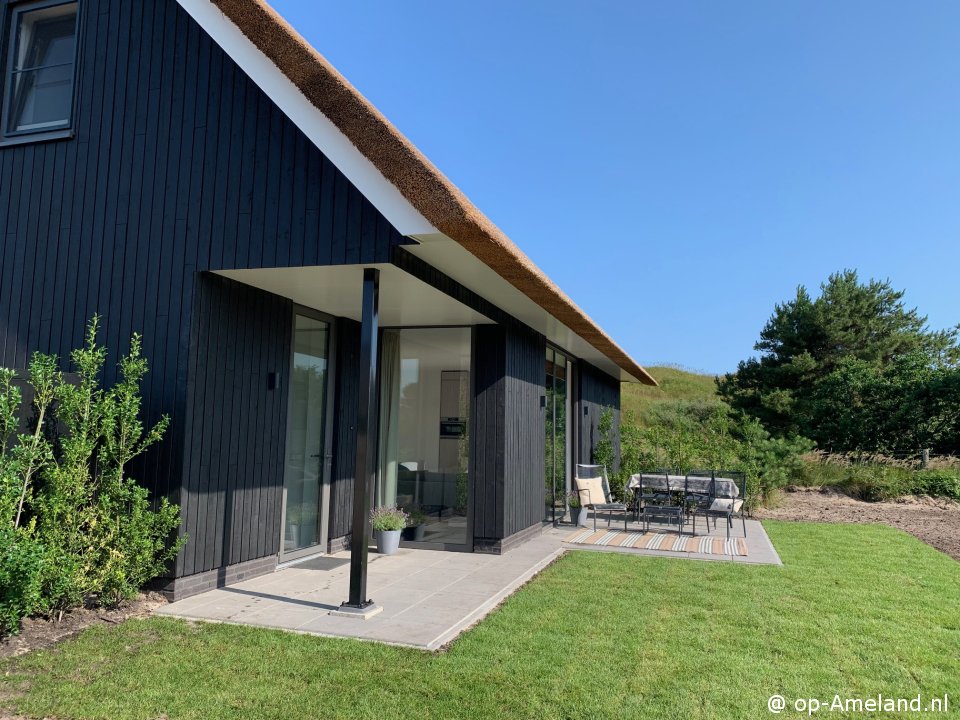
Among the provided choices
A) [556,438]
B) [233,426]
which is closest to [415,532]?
[233,426]

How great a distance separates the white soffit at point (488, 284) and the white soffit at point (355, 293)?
0.22 m

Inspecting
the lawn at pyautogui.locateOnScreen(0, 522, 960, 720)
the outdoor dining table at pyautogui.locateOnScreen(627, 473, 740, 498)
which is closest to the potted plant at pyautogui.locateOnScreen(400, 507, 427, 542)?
the lawn at pyautogui.locateOnScreen(0, 522, 960, 720)

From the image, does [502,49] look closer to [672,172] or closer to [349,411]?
[672,172]

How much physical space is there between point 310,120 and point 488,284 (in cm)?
215

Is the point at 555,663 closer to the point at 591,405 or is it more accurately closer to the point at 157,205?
the point at 157,205

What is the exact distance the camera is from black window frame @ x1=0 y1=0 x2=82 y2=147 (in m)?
5.73

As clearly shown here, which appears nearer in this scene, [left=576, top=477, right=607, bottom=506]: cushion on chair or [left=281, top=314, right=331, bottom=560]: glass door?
[left=281, top=314, right=331, bottom=560]: glass door

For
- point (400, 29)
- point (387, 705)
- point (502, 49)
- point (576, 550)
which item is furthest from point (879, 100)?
point (387, 705)

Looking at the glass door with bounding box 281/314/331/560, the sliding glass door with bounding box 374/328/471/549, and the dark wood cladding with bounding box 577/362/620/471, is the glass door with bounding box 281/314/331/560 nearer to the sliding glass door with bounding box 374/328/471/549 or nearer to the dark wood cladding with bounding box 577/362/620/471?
the sliding glass door with bounding box 374/328/471/549

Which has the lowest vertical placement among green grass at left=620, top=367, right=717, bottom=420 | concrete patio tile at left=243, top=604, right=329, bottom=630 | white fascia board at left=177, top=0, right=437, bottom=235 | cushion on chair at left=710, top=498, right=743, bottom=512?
concrete patio tile at left=243, top=604, right=329, bottom=630

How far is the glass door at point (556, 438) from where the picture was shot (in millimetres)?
10031

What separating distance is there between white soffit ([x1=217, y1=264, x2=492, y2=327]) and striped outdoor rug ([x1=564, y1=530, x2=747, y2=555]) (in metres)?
3.18

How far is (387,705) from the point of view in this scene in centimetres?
327

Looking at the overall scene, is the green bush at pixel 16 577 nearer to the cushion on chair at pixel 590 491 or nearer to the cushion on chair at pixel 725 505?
the cushion on chair at pixel 590 491
